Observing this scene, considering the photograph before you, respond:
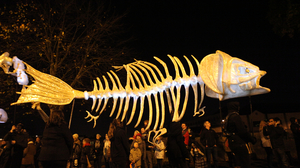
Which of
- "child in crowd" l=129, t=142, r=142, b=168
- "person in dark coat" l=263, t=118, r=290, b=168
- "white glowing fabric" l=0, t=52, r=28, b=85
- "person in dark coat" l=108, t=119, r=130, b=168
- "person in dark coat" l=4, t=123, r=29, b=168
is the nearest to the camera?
"person in dark coat" l=108, t=119, r=130, b=168

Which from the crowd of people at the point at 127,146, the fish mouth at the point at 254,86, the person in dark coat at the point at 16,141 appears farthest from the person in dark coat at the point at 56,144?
the fish mouth at the point at 254,86

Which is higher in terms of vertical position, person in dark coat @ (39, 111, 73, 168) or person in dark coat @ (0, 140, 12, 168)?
person in dark coat @ (39, 111, 73, 168)

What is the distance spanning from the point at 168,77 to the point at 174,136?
1.78m

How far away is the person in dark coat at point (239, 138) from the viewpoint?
14.3ft

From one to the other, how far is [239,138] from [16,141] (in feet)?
20.9

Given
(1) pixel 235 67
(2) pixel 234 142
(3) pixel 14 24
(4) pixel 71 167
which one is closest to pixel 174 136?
(2) pixel 234 142

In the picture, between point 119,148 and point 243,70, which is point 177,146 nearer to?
point 119,148

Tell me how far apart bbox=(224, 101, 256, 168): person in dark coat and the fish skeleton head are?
124cm

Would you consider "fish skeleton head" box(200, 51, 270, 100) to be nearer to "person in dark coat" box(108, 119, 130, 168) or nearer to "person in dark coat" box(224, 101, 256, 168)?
"person in dark coat" box(224, 101, 256, 168)

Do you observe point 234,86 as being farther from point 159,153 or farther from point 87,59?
point 87,59

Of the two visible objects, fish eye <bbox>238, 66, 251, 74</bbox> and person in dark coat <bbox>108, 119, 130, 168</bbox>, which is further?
fish eye <bbox>238, 66, 251, 74</bbox>

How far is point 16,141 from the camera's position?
22.0 ft

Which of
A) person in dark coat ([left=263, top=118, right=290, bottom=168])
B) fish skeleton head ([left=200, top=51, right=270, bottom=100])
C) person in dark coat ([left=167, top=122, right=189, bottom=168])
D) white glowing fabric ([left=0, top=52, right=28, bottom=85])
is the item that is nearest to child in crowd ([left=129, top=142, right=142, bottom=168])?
person in dark coat ([left=167, top=122, right=189, bottom=168])

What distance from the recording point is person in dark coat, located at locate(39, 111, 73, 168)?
4.13m
